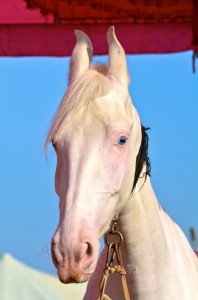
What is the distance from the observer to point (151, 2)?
13.2 ft

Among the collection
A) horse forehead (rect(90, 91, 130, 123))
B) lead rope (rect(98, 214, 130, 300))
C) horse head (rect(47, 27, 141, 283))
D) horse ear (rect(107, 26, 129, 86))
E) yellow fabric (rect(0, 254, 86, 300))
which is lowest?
yellow fabric (rect(0, 254, 86, 300))

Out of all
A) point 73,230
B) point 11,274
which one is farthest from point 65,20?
point 73,230

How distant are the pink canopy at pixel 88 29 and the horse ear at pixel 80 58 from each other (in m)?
1.94

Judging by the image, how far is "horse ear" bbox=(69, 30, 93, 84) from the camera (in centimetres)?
219

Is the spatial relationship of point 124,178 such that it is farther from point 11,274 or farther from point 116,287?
point 11,274

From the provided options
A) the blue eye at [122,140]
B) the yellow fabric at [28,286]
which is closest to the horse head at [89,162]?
the blue eye at [122,140]

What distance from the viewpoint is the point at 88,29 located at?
4398mm

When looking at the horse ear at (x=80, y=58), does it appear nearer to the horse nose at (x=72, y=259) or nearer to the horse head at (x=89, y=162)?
the horse head at (x=89, y=162)

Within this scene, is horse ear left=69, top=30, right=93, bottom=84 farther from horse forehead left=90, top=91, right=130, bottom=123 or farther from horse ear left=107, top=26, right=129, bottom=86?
horse forehead left=90, top=91, right=130, bottom=123

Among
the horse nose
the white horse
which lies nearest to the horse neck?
the white horse

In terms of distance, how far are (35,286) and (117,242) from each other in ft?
11.9

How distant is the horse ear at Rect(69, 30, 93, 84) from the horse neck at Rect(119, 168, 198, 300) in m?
0.37

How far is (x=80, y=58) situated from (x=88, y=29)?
224 cm

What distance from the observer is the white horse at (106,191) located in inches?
70.9
